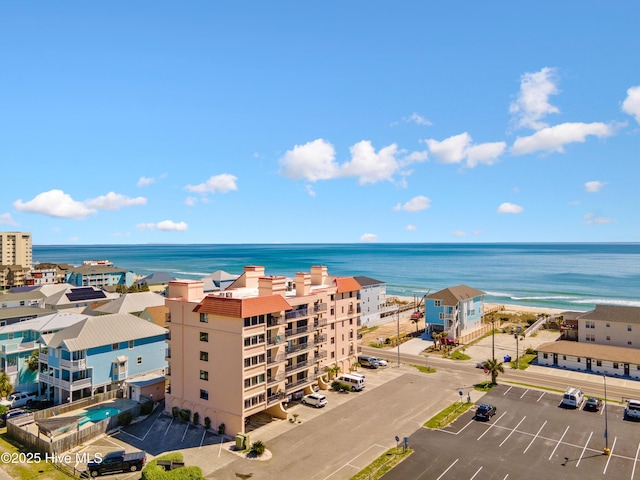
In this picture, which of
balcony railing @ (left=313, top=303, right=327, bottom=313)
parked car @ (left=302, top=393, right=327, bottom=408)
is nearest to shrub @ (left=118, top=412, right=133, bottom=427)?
parked car @ (left=302, top=393, right=327, bottom=408)

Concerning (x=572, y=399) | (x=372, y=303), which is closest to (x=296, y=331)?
(x=572, y=399)

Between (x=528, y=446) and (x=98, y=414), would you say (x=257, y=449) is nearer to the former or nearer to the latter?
(x=98, y=414)

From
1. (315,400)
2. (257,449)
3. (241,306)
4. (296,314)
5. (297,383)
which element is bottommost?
(315,400)

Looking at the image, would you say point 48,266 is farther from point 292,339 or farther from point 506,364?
point 506,364

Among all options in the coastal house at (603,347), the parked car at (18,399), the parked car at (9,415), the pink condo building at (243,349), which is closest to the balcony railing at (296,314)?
the pink condo building at (243,349)

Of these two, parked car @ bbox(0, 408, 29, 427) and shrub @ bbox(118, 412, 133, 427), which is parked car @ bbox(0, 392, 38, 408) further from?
shrub @ bbox(118, 412, 133, 427)

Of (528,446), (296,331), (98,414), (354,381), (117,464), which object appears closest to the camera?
(117,464)

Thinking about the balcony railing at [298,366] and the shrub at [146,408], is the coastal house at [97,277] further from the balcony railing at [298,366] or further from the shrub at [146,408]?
the balcony railing at [298,366]
